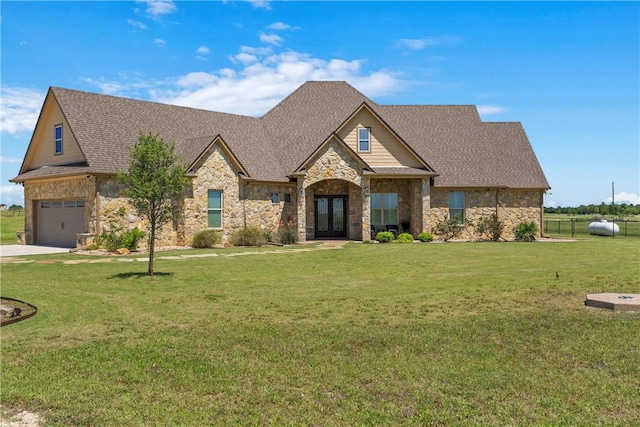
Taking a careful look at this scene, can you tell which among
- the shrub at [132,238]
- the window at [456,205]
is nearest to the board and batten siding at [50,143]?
the shrub at [132,238]

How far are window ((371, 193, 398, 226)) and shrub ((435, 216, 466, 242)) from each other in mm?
2590

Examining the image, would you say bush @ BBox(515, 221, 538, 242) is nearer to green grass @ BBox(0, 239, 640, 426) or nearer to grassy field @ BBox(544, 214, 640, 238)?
grassy field @ BBox(544, 214, 640, 238)

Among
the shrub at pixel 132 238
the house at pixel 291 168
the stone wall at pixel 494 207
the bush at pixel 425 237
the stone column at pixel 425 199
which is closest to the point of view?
the shrub at pixel 132 238

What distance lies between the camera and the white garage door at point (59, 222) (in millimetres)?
26359

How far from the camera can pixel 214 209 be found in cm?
2744

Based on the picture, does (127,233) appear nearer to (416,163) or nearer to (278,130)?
(278,130)

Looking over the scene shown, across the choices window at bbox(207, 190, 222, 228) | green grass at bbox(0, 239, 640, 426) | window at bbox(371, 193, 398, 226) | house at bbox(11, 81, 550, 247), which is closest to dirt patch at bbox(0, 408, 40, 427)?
green grass at bbox(0, 239, 640, 426)

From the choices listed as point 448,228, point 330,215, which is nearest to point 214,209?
point 330,215

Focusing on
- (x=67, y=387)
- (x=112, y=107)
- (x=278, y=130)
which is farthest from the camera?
(x=278, y=130)

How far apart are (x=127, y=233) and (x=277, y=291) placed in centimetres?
1377

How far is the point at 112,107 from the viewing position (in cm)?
2891

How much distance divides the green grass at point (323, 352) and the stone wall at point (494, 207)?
16.9m

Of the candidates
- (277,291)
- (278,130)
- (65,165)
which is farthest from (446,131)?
(277,291)

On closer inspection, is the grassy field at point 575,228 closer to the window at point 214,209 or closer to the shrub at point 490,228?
the shrub at point 490,228
